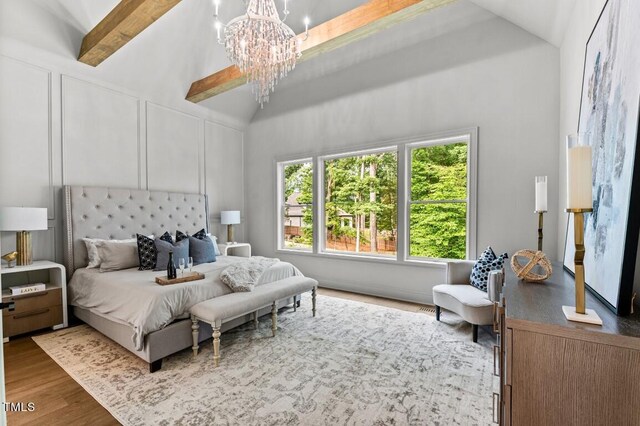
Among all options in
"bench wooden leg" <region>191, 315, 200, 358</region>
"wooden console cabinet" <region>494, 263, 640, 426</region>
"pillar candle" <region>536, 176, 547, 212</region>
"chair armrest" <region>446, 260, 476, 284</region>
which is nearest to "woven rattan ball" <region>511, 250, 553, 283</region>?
"wooden console cabinet" <region>494, 263, 640, 426</region>

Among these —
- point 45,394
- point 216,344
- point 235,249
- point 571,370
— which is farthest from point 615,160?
point 235,249

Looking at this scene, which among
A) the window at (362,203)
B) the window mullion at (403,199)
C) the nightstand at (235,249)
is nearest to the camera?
the window mullion at (403,199)

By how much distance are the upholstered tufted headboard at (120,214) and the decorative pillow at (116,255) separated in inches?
13.5

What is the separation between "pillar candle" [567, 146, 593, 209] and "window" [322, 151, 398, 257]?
3.18m

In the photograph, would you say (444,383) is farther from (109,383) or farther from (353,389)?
(109,383)

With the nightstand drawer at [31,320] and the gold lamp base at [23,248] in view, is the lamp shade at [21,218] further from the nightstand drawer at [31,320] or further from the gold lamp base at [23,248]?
the nightstand drawer at [31,320]

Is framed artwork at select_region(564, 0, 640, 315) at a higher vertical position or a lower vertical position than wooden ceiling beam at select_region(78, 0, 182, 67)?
lower

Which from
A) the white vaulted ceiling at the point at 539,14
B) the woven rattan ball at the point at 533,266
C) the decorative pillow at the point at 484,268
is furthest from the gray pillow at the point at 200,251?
the white vaulted ceiling at the point at 539,14

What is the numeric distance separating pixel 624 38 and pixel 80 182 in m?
4.91

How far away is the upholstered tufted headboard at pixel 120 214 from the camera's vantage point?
11.2 ft

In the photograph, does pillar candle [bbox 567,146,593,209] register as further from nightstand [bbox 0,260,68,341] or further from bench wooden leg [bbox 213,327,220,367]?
nightstand [bbox 0,260,68,341]

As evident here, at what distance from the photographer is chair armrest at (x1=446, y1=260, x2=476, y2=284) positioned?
10.7ft

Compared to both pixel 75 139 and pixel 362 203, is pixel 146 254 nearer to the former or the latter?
pixel 75 139

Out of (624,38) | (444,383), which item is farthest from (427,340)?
(624,38)
